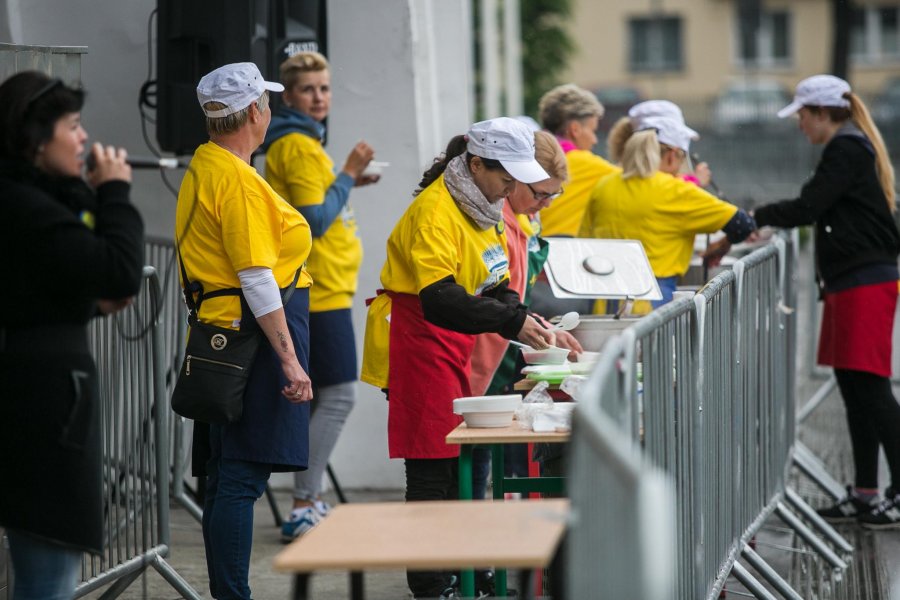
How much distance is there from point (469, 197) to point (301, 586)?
2228 mm

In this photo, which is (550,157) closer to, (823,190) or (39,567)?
(823,190)

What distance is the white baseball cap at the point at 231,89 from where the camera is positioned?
15.1ft

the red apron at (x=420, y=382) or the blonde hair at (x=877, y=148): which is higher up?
the blonde hair at (x=877, y=148)

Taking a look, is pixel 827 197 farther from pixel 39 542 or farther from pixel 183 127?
pixel 39 542

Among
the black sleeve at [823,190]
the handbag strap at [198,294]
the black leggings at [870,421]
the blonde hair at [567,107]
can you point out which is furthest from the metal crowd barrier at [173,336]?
the black leggings at [870,421]

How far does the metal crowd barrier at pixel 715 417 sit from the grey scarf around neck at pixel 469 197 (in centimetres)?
79

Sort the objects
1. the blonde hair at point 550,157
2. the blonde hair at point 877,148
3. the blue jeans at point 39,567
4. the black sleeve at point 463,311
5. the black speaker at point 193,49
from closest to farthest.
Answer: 1. the blue jeans at point 39,567
2. the black sleeve at point 463,311
3. the blonde hair at point 550,157
4. the black speaker at point 193,49
5. the blonde hair at point 877,148

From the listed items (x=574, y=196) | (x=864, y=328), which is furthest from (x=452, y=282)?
(x=574, y=196)

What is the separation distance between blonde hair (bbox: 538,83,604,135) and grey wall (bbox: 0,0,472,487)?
2.08 ft

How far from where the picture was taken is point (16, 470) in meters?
3.50

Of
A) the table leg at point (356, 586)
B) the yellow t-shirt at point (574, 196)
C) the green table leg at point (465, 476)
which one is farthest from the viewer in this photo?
the yellow t-shirt at point (574, 196)

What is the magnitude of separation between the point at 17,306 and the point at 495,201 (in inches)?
80.5

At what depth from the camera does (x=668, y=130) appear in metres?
7.12

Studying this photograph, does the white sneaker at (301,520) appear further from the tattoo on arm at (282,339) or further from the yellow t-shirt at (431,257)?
the tattoo on arm at (282,339)
